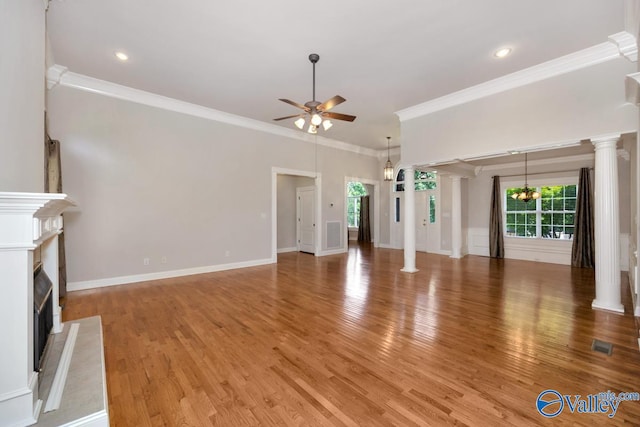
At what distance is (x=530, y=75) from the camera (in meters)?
4.16

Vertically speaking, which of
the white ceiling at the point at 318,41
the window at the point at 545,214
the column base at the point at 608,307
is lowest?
the column base at the point at 608,307

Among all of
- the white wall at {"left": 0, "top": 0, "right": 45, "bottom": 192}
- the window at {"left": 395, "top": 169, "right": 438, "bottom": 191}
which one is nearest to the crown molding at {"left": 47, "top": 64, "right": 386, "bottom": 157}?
the white wall at {"left": 0, "top": 0, "right": 45, "bottom": 192}

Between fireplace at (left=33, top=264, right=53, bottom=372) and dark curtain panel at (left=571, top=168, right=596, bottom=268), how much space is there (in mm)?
8984

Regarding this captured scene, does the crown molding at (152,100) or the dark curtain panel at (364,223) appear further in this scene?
the dark curtain panel at (364,223)

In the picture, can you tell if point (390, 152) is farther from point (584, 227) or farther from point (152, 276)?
point (152, 276)

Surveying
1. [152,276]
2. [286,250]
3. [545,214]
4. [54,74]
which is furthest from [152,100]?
[545,214]

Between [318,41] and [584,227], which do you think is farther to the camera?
[584,227]

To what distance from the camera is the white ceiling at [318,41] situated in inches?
115

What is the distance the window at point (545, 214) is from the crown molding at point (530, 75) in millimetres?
3664

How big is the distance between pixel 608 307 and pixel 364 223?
8.01 metres

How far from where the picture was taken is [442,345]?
107 inches

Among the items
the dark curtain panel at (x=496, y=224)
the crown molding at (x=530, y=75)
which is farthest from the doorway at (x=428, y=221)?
the crown molding at (x=530, y=75)

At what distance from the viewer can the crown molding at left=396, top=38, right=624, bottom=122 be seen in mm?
3566

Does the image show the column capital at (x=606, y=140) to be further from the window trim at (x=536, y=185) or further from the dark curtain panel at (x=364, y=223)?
the dark curtain panel at (x=364, y=223)
